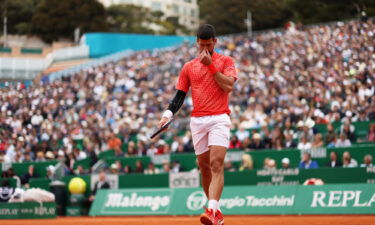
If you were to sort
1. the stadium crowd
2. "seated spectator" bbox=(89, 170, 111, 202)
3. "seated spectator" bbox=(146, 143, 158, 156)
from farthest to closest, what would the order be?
"seated spectator" bbox=(146, 143, 158, 156) < the stadium crowd < "seated spectator" bbox=(89, 170, 111, 202)

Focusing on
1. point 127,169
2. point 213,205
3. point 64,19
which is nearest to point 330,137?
point 127,169

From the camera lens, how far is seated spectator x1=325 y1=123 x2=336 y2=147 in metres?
20.8

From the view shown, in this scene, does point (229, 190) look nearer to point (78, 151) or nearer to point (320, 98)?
point (320, 98)

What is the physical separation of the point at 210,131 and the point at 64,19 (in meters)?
72.7

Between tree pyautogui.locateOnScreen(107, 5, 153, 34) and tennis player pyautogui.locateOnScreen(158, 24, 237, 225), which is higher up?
tennis player pyautogui.locateOnScreen(158, 24, 237, 225)

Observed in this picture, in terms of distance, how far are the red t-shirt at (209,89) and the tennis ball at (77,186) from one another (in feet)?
43.9

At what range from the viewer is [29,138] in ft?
98.8

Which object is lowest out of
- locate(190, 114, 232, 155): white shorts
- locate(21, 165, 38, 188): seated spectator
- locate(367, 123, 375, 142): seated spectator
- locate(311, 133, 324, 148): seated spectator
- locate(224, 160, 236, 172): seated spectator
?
locate(21, 165, 38, 188): seated spectator

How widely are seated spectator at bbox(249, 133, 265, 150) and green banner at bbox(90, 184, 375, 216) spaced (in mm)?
3789

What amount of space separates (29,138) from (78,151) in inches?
162

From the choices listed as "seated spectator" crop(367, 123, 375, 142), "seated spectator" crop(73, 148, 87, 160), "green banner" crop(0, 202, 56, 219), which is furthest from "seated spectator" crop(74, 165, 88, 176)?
"seated spectator" crop(367, 123, 375, 142)

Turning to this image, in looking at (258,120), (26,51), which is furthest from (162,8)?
(258,120)

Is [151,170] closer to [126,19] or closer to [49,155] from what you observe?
[49,155]

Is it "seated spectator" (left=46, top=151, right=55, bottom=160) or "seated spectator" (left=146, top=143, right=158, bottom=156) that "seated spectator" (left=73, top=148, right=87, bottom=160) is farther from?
"seated spectator" (left=146, top=143, right=158, bottom=156)
